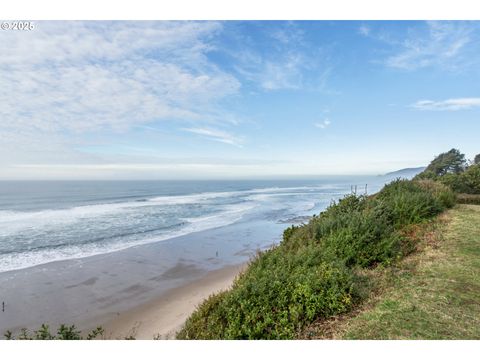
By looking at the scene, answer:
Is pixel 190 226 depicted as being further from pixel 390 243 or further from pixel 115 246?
pixel 390 243

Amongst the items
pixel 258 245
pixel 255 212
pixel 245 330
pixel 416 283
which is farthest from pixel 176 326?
pixel 255 212

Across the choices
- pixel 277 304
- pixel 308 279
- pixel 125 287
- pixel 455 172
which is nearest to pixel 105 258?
pixel 125 287

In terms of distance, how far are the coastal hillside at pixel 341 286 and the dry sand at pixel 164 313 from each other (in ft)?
12.5

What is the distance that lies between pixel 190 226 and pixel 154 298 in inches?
533

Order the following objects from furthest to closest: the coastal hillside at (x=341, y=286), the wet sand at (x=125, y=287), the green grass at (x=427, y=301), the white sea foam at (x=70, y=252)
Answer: the white sea foam at (x=70, y=252), the wet sand at (x=125, y=287), the coastal hillside at (x=341, y=286), the green grass at (x=427, y=301)

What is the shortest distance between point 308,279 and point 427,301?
5.98 ft

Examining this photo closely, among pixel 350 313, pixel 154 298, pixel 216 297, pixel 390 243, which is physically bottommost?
pixel 154 298

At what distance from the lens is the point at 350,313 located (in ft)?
13.9

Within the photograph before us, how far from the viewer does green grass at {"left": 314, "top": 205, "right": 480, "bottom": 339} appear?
3.69m

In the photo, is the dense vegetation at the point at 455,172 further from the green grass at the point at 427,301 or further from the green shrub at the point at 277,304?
the green shrub at the point at 277,304

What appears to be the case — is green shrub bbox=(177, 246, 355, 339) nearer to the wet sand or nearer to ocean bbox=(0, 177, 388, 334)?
ocean bbox=(0, 177, 388, 334)

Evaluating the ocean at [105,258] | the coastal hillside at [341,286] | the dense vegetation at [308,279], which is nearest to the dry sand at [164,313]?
the ocean at [105,258]

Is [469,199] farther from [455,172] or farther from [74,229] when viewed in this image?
[74,229]

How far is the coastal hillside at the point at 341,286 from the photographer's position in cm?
400
